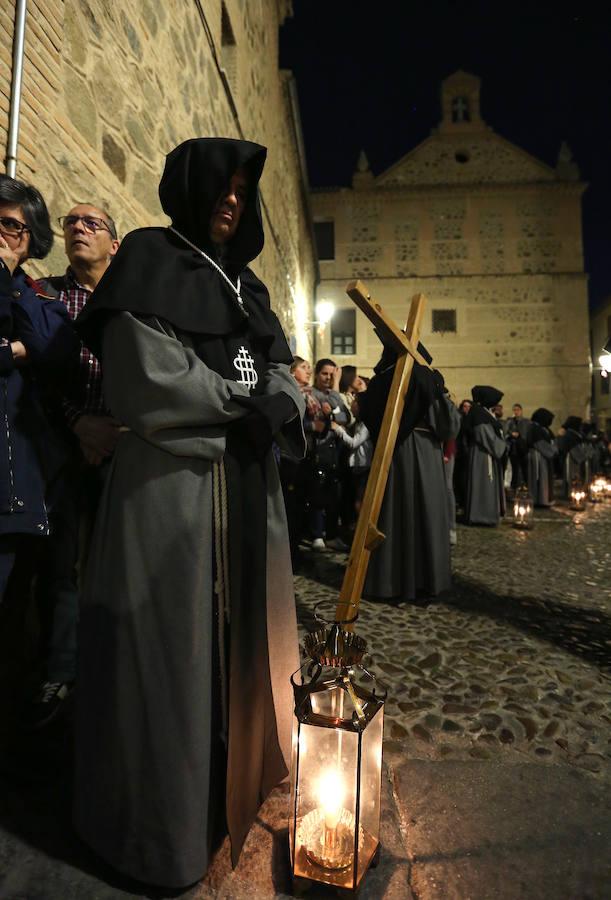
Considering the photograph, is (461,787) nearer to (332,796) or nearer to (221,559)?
(332,796)

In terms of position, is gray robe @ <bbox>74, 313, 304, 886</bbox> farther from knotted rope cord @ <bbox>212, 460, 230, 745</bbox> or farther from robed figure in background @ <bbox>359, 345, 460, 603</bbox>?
robed figure in background @ <bbox>359, 345, 460, 603</bbox>

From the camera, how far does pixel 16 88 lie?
2.36 meters

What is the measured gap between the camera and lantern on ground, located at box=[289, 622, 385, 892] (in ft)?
3.99

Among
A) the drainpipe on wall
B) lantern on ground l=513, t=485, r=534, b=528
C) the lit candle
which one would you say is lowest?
the lit candle

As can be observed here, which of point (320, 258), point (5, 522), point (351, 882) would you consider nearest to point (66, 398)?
point (5, 522)

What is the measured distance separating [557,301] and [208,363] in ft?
78.6

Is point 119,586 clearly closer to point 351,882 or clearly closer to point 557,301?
point 351,882

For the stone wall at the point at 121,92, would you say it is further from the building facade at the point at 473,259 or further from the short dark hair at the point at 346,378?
the building facade at the point at 473,259

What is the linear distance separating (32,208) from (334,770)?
215cm

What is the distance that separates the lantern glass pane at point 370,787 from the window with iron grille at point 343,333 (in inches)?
854

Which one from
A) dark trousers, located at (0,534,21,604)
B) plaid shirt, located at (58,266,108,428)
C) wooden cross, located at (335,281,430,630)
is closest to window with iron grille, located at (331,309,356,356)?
wooden cross, located at (335,281,430,630)

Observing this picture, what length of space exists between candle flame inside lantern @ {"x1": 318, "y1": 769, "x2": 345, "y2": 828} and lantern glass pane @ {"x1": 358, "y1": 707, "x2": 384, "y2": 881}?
0.19 feet

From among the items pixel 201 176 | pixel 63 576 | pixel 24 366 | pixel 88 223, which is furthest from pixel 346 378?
pixel 201 176

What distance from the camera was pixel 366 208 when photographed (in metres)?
22.9
